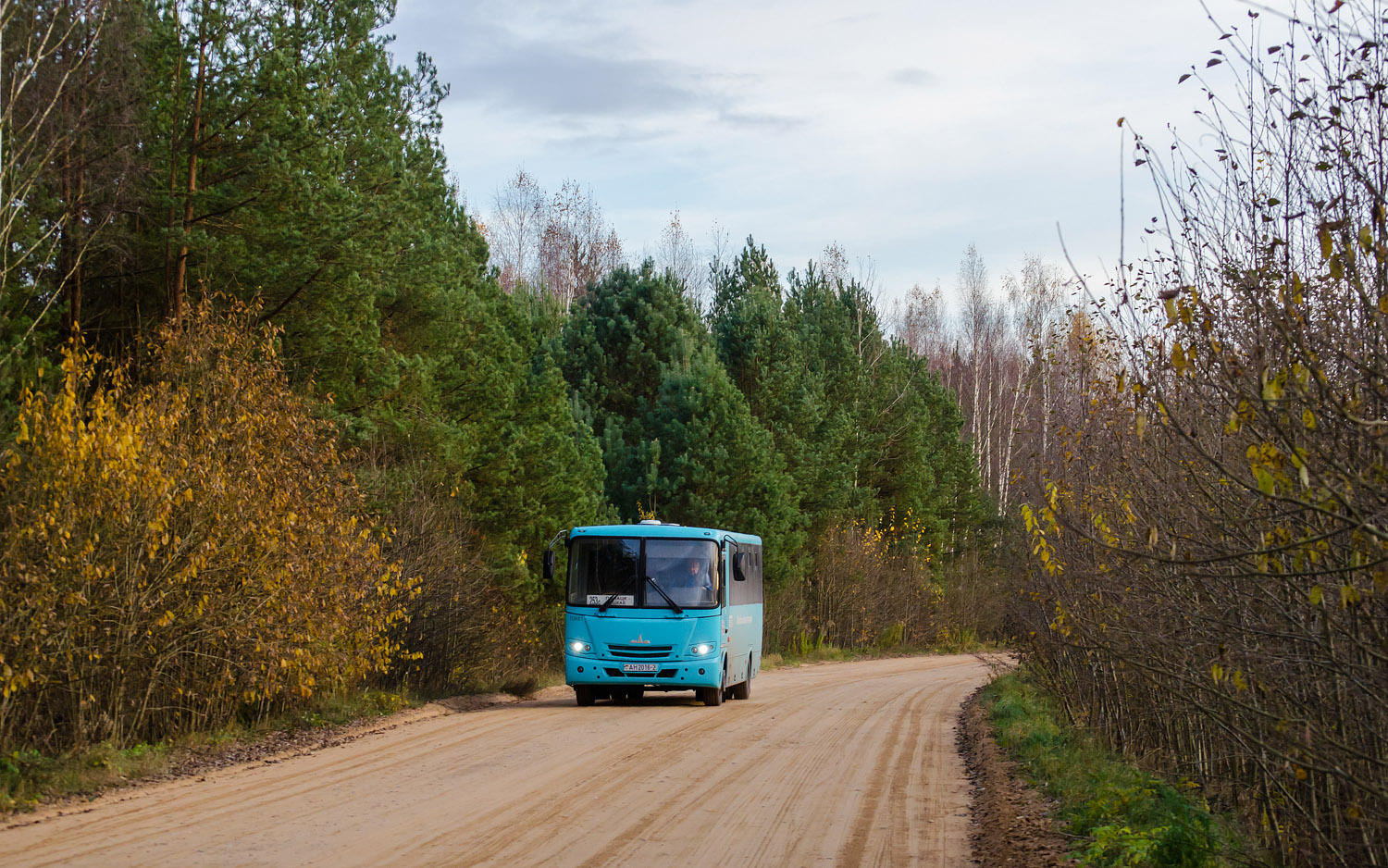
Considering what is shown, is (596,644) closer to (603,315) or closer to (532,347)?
(532,347)

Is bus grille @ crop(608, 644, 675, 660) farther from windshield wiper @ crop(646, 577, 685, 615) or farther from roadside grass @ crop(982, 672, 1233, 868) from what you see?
roadside grass @ crop(982, 672, 1233, 868)

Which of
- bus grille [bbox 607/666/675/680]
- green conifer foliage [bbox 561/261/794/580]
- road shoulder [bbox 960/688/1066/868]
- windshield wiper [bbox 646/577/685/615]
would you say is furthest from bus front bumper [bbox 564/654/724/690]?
green conifer foliage [bbox 561/261/794/580]

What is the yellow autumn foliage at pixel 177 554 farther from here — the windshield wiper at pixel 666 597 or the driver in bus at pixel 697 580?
the driver in bus at pixel 697 580

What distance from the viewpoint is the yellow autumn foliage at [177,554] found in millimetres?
12773

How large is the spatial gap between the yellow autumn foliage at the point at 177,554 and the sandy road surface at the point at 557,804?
66.1 inches

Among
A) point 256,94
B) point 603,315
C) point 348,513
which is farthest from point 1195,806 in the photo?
point 603,315

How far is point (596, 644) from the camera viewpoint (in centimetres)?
2167

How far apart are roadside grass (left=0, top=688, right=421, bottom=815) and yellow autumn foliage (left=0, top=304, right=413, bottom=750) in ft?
1.18

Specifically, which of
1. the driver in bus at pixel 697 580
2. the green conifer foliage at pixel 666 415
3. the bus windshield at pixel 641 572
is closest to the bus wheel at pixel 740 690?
the driver in bus at pixel 697 580

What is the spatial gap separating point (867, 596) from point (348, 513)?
1256 inches

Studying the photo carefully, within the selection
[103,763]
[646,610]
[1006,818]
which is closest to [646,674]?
[646,610]

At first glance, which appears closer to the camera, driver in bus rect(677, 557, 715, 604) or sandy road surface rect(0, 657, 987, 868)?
sandy road surface rect(0, 657, 987, 868)

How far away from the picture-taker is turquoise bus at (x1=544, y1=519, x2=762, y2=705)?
70.9 feet

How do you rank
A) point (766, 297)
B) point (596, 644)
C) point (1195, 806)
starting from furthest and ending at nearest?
point (766, 297) → point (596, 644) → point (1195, 806)
